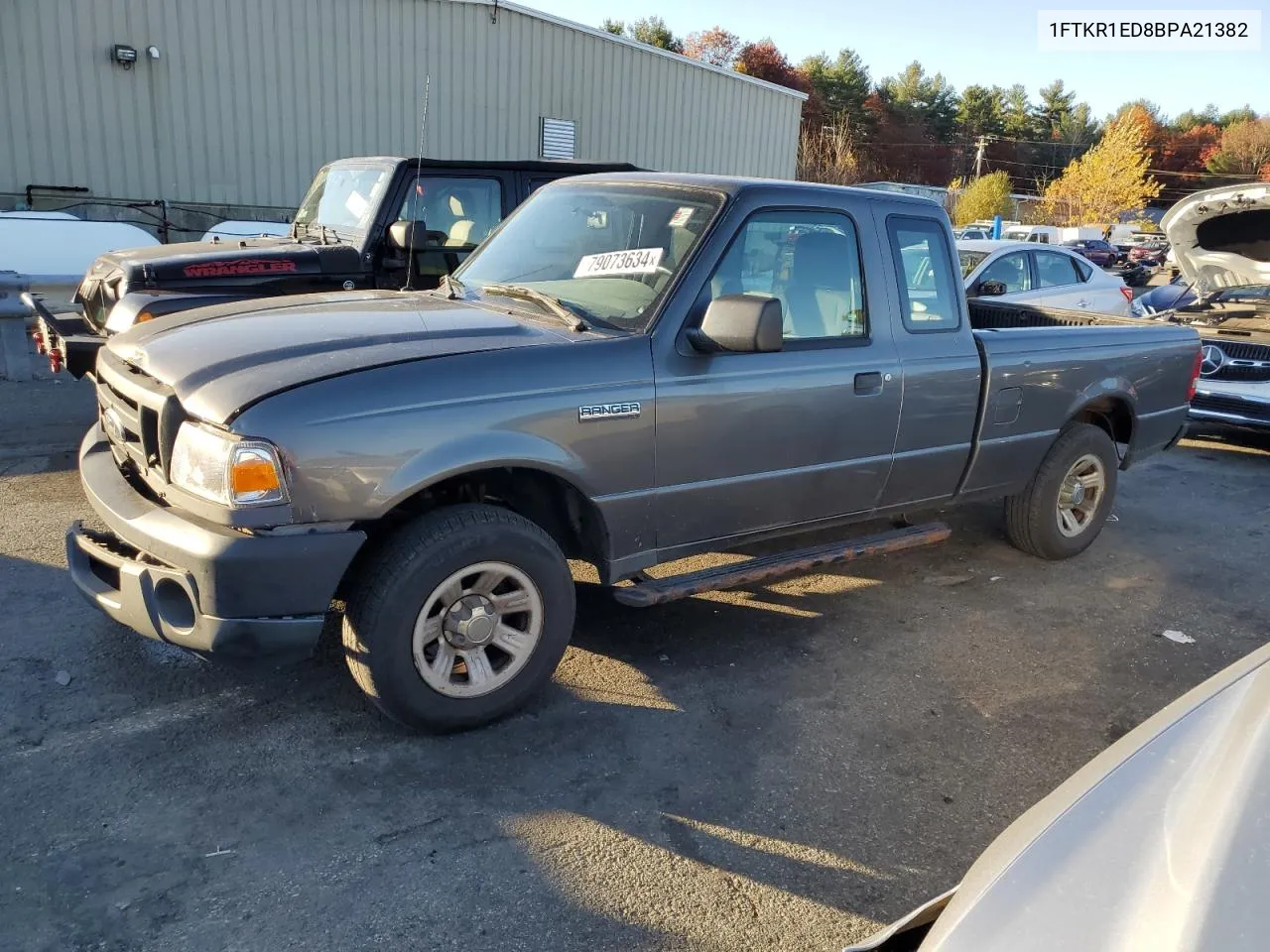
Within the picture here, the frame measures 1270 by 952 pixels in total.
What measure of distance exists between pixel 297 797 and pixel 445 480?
3.68ft

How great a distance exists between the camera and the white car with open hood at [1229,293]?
27.1ft

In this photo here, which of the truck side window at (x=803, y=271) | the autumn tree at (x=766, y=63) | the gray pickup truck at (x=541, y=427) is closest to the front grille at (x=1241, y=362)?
the gray pickup truck at (x=541, y=427)

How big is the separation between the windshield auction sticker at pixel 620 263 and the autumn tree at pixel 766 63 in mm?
67070

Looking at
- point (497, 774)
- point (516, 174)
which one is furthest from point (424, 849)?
point (516, 174)

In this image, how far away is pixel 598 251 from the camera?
4.08 m

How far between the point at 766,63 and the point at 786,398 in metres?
69.3

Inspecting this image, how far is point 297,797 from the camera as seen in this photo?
10.1 feet

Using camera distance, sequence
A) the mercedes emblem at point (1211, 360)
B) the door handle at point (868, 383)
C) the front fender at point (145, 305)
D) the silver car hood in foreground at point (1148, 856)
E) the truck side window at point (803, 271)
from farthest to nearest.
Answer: the mercedes emblem at point (1211, 360), the front fender at point (145, 305), the door handle at point (868, 383), the truck side window at point (803, 271), the silver car hood in foreground at point (1148, 856)

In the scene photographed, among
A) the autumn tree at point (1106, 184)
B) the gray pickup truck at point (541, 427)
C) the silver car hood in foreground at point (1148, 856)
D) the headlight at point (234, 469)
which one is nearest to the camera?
the silver car hood in foreground at point (1148, 856)

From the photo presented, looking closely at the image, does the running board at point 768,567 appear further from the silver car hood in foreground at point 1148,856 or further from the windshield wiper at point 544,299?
the silver car hood in foreground at point 1148,856

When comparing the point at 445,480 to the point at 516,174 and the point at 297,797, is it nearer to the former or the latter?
the point at 297,797

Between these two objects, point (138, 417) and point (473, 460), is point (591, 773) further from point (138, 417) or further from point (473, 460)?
point (138, 417)

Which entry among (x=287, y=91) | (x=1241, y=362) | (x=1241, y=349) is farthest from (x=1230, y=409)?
(x=287, y=91)

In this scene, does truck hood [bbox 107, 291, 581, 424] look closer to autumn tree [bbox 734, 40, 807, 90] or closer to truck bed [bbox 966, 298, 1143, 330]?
truck bed [bbox 966, 298, 1143, 330]
